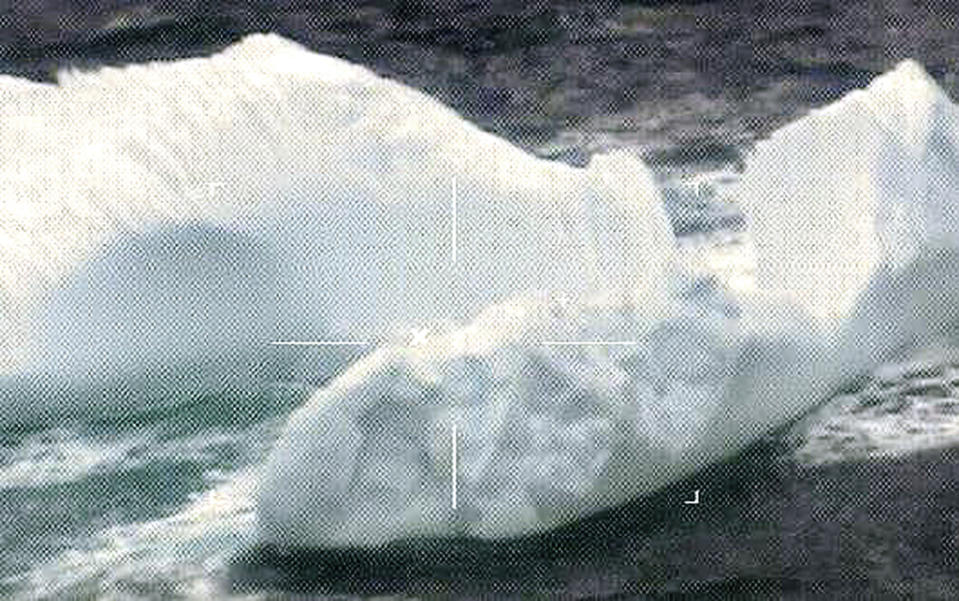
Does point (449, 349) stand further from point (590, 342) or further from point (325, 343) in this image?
point (325, 343)

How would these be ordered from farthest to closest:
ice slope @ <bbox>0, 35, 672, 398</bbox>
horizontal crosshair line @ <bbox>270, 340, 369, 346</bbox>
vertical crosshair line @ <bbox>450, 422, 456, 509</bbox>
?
horizontal crosshair line @ <bbox>270, 340, 369, 346</bbox> < ice slope @ <bbox>0, 35, 672, 398</bbox> < vertical crosshair line @ <bbox>450, 422, 456, 509</bbox>

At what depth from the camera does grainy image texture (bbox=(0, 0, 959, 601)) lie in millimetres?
6176

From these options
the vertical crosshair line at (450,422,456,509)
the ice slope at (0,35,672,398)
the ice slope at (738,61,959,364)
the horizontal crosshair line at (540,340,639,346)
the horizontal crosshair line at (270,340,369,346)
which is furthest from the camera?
the horizontal crosshair line at (270,340,369,346)

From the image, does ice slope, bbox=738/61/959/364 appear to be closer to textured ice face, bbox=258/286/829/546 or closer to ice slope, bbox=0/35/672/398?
ice slope, bbox=0/35/672/398

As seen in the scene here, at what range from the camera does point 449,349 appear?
6.29 m

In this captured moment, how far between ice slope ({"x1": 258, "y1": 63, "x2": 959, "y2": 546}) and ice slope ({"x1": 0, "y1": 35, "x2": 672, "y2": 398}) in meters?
0.59

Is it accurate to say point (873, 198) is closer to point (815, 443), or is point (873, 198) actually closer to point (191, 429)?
point (815, 443)

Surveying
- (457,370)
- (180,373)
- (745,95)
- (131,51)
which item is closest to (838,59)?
(745,95)

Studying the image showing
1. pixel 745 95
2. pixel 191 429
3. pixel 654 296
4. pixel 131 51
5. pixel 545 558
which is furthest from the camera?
pixel 131 51

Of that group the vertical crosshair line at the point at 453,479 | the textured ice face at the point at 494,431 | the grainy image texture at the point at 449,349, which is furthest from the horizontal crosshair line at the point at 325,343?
the vertical crosshair line at the point at 453,479

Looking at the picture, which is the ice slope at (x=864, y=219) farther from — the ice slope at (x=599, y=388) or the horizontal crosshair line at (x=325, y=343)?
the horizontal crosshair line at (x=325, y=343)

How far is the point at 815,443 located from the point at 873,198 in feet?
2.93

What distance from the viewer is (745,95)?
10133 mm

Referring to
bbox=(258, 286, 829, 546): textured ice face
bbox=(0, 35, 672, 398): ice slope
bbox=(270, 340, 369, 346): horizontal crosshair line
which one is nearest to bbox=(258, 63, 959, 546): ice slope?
bbox=(258, 286, 829, 546): textured ice face
